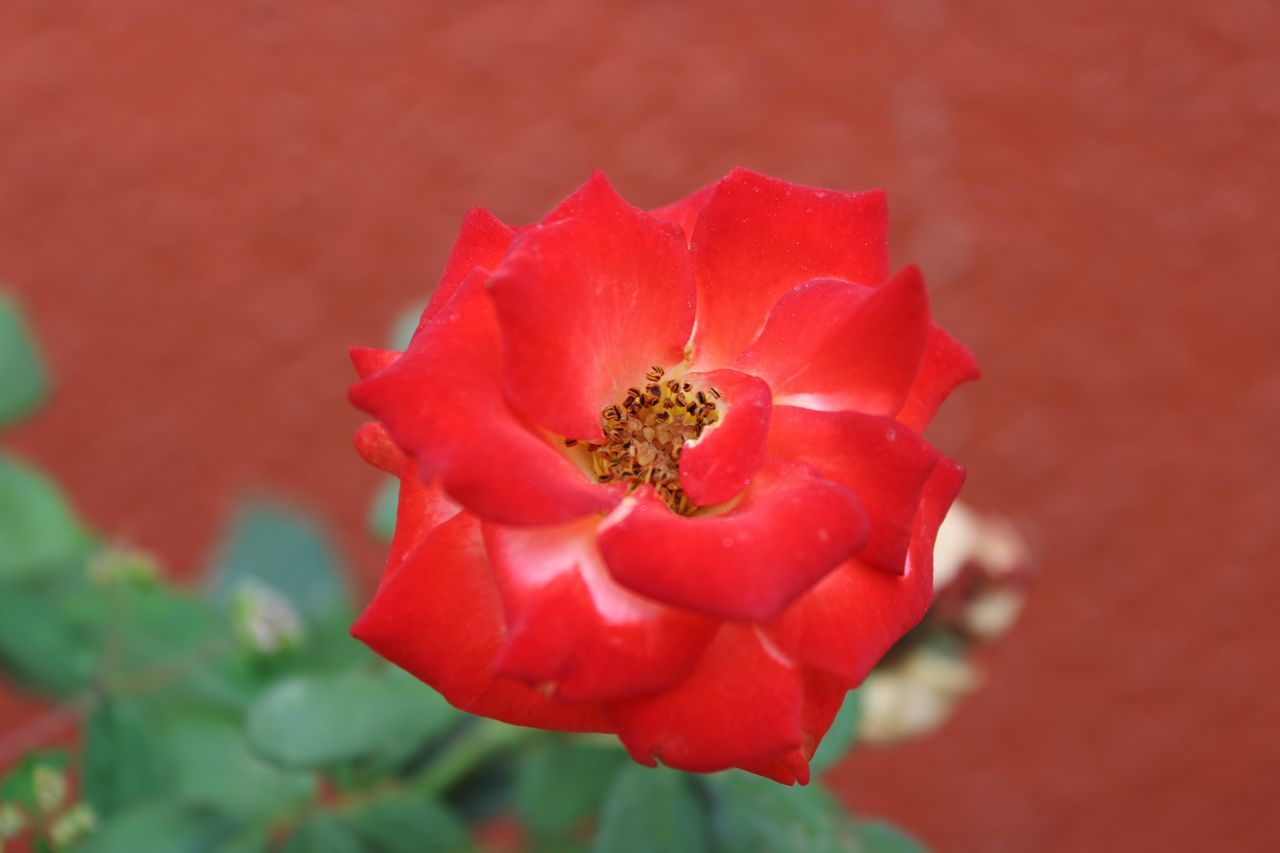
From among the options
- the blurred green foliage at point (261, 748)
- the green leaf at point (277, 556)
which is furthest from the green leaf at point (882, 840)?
the green leaf at point (277, 556)

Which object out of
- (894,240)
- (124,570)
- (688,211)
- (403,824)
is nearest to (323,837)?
(403,824)

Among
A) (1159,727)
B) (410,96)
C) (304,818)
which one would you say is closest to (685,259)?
(304,818)

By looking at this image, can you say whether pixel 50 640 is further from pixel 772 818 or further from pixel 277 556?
pixel 772 818

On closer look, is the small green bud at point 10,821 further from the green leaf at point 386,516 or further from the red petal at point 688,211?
the red petal at point 688,211

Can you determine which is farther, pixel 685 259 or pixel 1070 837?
pixel 1070 837

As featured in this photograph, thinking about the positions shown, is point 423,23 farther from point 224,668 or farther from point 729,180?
point 729,180

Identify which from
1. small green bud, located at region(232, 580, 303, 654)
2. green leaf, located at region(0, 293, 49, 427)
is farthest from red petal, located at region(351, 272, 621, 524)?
green leaf, located at region(0, 293, 49, 427)

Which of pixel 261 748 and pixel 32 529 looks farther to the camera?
pixel 32 529
